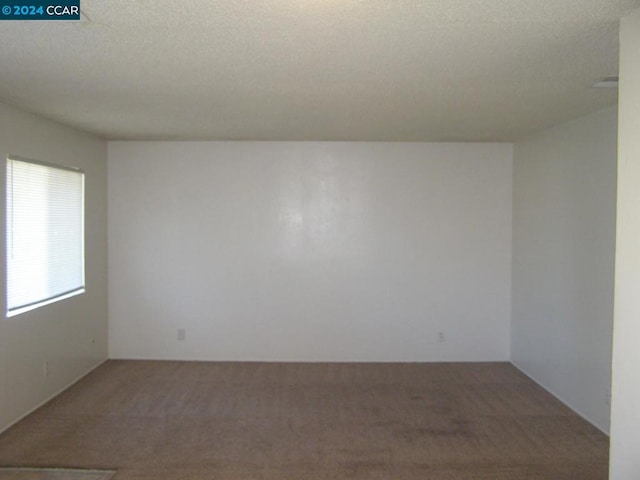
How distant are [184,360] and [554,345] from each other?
3.85 metres

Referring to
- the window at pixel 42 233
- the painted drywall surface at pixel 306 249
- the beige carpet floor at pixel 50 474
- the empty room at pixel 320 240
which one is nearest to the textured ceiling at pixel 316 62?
the empty room at pixel 320 240

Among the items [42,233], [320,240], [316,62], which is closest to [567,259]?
[320,240]

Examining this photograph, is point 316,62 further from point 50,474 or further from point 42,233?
point 42,233

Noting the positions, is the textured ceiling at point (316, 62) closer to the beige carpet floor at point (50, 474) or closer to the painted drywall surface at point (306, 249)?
the painted drywall surface at point (306, 249)

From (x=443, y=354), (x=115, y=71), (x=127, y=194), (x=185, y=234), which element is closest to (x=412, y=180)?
(x=443, y=354)

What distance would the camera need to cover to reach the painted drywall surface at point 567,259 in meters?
4.19

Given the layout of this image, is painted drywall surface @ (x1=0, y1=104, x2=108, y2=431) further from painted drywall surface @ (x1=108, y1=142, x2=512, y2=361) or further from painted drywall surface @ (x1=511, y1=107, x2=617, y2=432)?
painted drywall surface @ (x1=511, y1=107, x2=617, y2=432)

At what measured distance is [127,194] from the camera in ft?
20.2

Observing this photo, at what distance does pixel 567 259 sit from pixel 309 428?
264 cm

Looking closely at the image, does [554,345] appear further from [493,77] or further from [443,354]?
[493,77]

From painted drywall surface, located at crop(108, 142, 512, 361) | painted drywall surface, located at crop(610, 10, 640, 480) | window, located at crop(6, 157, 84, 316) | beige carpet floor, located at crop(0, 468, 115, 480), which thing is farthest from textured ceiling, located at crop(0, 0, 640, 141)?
beige carpet floor, located at crop(0, 468, 115, 480)

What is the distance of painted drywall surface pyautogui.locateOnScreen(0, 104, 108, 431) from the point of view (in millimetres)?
4180

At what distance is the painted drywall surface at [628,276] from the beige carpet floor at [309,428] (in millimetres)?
1425

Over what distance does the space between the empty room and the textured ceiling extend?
0.07 feet
